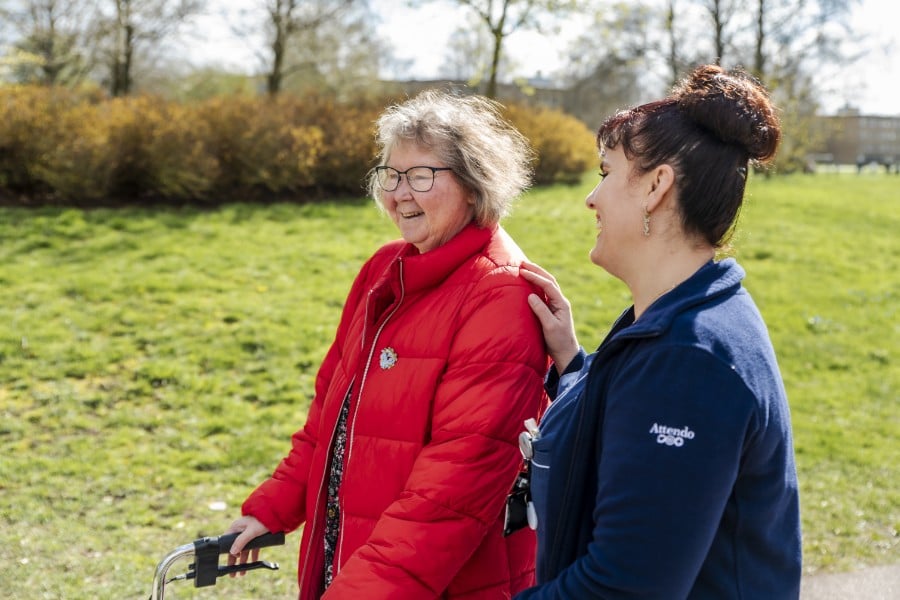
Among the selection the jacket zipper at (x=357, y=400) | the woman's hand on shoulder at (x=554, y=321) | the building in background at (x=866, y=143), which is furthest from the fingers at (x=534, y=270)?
the building in background at (x=866, y=143)

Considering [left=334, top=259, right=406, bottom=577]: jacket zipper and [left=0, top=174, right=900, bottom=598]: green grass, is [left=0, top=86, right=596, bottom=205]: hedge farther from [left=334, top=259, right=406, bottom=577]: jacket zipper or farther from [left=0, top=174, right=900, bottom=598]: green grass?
[left=334, top=259, right=406, bottom=577]: jacket zipper

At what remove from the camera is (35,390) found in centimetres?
581

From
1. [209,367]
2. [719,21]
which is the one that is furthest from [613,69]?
[209,367]

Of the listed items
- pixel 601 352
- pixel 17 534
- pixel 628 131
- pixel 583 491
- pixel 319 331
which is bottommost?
pixel 17 534

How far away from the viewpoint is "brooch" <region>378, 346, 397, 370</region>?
2213 mm

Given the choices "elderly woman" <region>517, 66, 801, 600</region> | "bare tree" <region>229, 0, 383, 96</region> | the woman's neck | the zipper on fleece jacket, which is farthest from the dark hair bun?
"bare tree" <region>229, 0, 383, 96</region>

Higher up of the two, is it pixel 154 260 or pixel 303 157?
pixel 303 157

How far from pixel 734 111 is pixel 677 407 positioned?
592 millimetres

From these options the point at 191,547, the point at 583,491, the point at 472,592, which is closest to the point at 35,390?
the point at 191,547

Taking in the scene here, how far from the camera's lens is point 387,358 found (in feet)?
7.30

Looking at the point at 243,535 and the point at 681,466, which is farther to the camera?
the point at 243,535

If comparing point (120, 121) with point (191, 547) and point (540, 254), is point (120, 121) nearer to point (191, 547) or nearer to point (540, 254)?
point (540, 254)

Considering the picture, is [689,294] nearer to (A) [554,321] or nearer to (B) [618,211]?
(B) [618,211]

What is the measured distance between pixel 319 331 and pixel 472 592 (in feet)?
17.1
